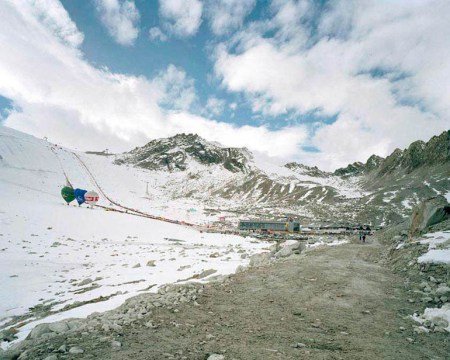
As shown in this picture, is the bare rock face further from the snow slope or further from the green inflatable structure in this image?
the green inflatable structure

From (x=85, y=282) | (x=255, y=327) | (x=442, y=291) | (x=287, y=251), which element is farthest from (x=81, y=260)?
(x=442, y=291)

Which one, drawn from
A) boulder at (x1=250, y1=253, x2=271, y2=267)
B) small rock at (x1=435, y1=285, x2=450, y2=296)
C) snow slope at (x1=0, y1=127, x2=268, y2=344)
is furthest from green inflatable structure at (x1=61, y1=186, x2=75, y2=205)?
small rock at (x1=435, y1=285, x2=450, y2=296)

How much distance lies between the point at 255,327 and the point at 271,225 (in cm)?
8013

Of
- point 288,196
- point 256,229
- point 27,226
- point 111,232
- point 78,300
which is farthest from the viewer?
point 288,196

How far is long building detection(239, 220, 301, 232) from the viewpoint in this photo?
81.9 m

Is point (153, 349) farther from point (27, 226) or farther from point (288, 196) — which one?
point (288, 196)

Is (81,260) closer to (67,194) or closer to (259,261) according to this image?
(259,261)

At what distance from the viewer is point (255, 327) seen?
817cm

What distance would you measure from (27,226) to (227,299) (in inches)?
1494

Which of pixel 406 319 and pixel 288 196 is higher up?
pixel 288 196

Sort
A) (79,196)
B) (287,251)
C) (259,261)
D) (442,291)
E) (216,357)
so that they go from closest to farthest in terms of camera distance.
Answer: (216,357) → (442,291) → (259,261) → (287,251) → (79,196)

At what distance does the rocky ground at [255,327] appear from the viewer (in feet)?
21.3

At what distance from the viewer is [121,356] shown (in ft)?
20.1

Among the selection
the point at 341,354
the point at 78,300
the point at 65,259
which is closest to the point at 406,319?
the point at 341,354
